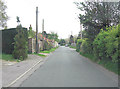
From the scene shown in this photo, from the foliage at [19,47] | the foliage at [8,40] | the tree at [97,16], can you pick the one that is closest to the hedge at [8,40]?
the foliage at [8,40]

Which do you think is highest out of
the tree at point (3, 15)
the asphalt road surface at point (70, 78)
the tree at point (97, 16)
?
the tree at point (3, 15)

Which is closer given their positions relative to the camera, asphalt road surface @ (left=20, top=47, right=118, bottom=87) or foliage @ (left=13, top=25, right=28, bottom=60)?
asphalt road surface @ (left=20, top=47, right=118, bottom=87)

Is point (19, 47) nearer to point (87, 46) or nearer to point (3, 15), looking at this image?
point (87, 46)

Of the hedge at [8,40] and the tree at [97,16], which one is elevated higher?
the tree at [97,16]

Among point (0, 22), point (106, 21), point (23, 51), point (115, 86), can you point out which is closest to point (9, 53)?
point (23, 51)

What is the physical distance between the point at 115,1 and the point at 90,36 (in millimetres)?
4177

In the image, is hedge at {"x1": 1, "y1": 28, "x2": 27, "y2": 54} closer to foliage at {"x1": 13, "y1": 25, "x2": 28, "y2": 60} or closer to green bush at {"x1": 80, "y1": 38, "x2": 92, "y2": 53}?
foliage at {"x1": 13, "y1": 25, "x2": 28, "y2": 60}

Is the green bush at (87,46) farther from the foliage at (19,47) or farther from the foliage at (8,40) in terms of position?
the foliage at (8,40)

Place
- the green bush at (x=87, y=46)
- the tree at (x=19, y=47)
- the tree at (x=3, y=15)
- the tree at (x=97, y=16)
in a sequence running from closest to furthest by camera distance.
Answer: the tree at (x=97, y=16) → the tree at (x=19, y=47) → the green bush at (x=87, y=46) → the tree at (x=3, y=15)

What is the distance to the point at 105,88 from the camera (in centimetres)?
622

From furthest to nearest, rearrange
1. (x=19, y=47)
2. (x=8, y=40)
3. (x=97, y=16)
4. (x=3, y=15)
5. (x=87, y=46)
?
1. (x=3, y=15)
2. (x=8, y=40)
3. (x=87, y=46)
4. (x=19, y=47)
5. (x=97, y=16)

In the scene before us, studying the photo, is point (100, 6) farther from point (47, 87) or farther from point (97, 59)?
point (47, 87)

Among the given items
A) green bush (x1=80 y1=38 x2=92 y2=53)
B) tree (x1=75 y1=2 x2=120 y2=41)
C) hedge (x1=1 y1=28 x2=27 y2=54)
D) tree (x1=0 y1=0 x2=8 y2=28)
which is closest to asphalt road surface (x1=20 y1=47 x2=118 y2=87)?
tree (x1=75 y1=2 x2=120 y2=41)

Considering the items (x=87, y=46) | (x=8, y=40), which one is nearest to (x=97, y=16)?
(x=87, y=46)
